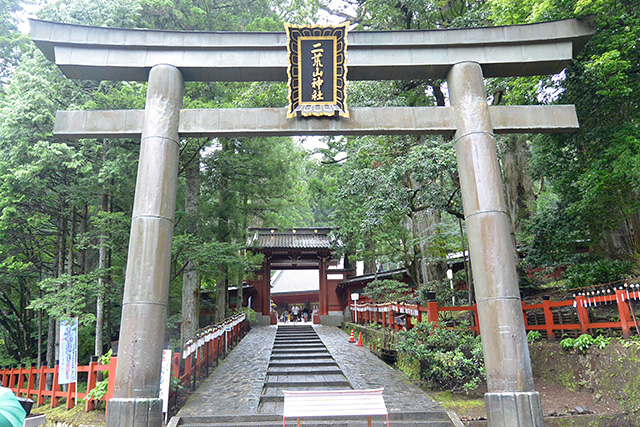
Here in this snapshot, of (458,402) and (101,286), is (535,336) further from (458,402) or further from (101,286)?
(101,286)

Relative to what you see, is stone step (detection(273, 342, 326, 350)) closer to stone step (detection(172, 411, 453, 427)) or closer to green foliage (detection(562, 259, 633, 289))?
stone step (detection(172, 411, 453, 427))

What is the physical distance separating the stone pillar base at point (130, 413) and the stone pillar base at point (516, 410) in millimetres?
4188

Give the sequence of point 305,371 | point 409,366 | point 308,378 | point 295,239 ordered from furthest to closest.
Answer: point 295,239, point 305,371, point 308,378, point 409,366

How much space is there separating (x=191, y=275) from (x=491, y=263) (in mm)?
8063

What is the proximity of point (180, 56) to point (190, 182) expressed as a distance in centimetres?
564

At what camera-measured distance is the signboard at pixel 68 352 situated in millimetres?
7414

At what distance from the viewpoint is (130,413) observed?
16.0 ft

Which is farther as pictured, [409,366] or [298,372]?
[298,372]

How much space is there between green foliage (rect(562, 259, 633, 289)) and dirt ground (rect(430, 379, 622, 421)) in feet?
8.36

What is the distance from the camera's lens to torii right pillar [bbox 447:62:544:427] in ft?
16.3

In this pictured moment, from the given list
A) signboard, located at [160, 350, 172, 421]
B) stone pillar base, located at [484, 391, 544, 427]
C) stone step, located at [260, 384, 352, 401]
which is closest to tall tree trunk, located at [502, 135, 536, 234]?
stone step, located at [260, 384, 352, 401]

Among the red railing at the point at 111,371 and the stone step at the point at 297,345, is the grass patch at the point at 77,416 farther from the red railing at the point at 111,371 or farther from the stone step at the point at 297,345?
the stone step at the point at 297,345


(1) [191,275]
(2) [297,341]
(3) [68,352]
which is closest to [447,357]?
(3) [68,352]

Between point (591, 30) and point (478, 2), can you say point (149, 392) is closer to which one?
point (591, 30)
